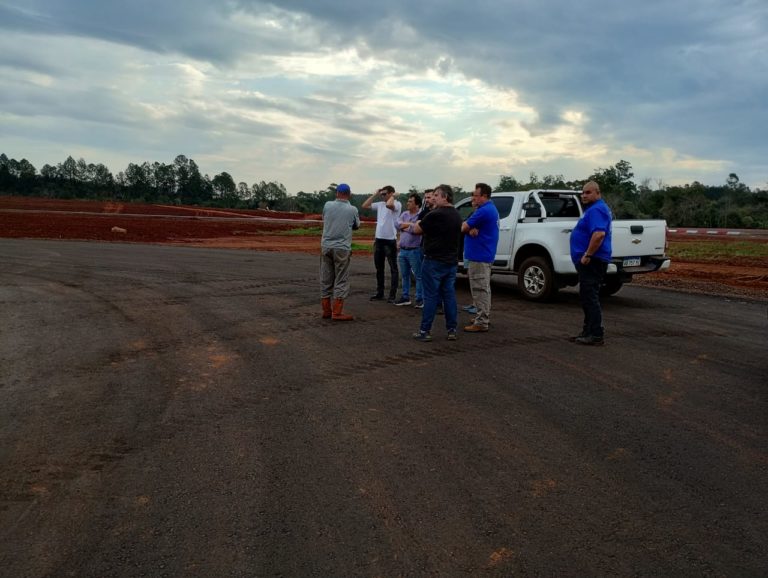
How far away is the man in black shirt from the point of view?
7543mm

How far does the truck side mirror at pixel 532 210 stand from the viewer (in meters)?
11.2

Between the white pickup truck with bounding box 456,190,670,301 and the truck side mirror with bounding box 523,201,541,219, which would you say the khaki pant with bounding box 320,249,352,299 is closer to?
the white pickup truck with bounding box 456,190,670,301

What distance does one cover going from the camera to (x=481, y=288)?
8258 millimetres

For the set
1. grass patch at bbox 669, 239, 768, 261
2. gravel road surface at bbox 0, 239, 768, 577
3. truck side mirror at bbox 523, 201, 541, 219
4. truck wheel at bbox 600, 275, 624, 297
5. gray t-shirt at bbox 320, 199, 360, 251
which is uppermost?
truck side mirror at bbox 523, 201, 541, 219

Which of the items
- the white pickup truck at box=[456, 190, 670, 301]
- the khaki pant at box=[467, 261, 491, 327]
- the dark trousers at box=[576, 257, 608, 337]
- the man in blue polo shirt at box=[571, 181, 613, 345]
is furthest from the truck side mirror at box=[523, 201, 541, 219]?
the dark trousers at box=[576, 257, 608, 337]

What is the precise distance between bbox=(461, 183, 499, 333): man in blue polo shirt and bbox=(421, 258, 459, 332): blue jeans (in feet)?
2.01

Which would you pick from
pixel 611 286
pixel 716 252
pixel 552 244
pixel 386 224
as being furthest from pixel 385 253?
pixel 716 252

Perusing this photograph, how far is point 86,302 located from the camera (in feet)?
31.7

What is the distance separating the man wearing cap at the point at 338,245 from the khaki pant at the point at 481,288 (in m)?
1.72

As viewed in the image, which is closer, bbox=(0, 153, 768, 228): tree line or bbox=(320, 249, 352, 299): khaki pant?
bbox=(320, 249, 352, 299): khaki pant

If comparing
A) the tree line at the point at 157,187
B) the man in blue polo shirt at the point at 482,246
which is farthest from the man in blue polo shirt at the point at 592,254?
the tree line at the point at 157,187

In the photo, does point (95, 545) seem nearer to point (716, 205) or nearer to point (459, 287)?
point (459, 287)

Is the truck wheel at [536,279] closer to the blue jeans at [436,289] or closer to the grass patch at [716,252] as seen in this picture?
the blue jeans at [436,289]

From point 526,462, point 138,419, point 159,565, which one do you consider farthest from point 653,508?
point 138,419
